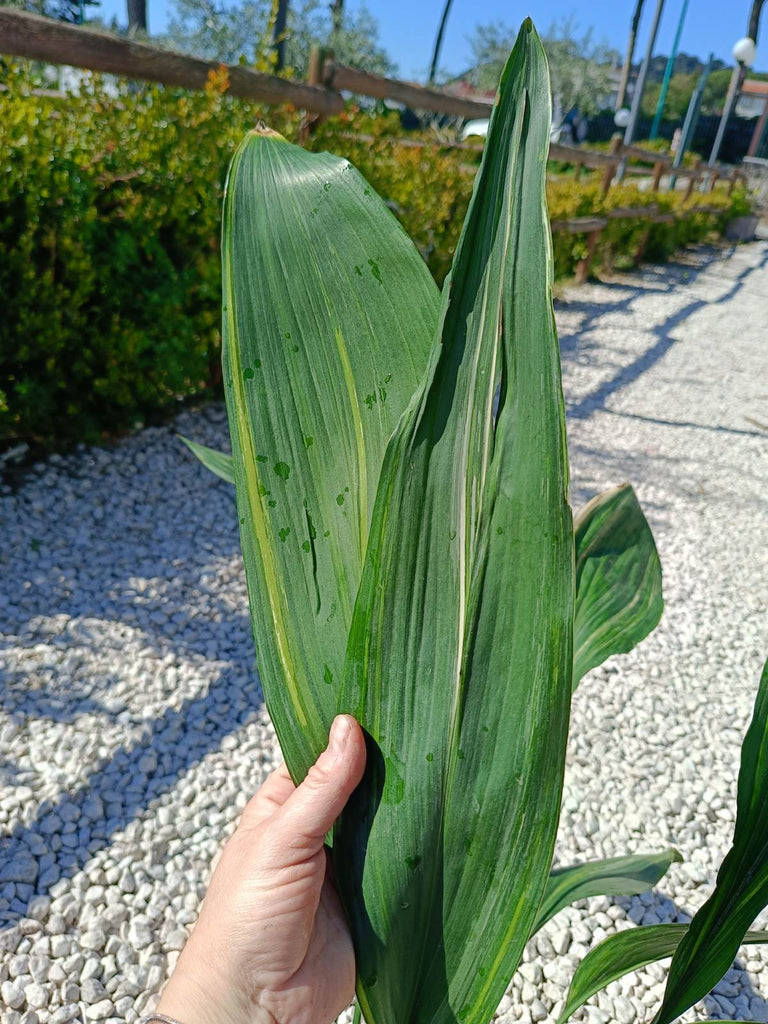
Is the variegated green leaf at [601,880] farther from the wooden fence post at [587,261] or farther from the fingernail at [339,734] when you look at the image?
the wooden fence post at [587,261]

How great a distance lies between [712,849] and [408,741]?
164 cm

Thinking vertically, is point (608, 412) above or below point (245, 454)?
below

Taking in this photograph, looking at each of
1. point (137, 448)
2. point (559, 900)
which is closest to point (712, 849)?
point (559, 900)

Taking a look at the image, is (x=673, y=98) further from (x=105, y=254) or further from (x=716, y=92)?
(x=105, y=254)

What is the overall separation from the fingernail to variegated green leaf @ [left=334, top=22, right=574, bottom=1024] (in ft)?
0.04

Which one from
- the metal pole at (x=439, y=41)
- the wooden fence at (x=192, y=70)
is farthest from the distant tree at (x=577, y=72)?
the wooden fence at (x=192, y=70)

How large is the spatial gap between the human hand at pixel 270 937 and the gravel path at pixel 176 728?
2.71ft

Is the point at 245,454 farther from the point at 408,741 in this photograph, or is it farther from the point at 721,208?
the point at 721,208

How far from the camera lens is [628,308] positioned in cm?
722

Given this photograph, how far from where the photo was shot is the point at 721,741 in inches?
84.9

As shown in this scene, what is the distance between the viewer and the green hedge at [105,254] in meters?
2.57

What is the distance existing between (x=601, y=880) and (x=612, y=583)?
491 mm

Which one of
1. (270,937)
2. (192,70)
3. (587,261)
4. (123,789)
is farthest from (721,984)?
(587,261)

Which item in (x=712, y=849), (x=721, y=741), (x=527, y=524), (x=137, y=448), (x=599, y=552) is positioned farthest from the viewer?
(x=137, y=448)
